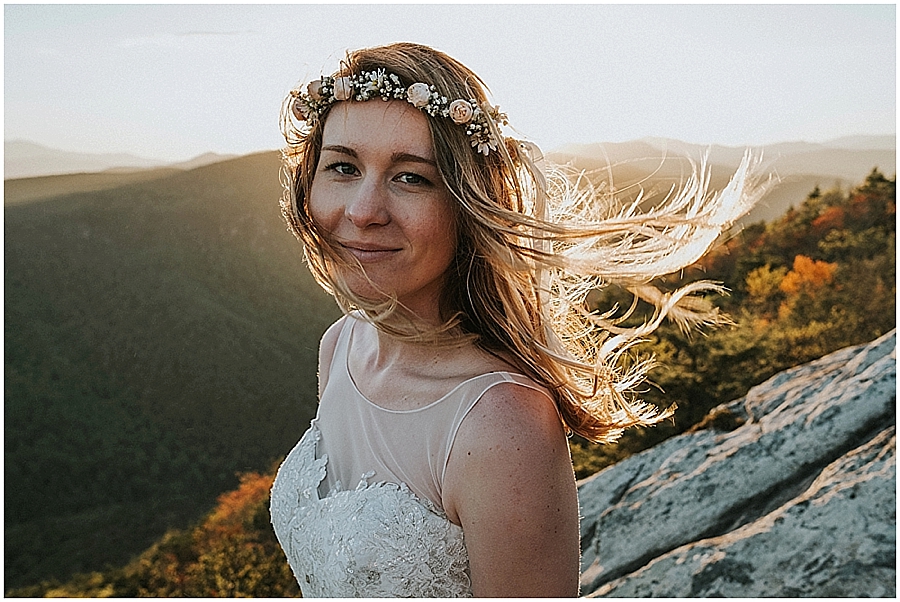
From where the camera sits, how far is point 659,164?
81.6 inches

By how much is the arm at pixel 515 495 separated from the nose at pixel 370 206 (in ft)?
1.15

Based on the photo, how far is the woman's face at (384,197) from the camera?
145 cm

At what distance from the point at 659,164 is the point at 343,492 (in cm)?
109

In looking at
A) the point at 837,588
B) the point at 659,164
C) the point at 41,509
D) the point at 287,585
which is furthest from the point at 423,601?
the point at 41,509

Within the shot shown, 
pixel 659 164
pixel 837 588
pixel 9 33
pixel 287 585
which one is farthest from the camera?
pixel 9 33

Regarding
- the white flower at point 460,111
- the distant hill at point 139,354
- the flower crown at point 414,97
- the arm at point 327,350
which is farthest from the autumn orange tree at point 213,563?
the white flower at point 460,111

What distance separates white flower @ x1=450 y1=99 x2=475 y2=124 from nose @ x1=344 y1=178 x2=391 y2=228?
0.57 feet

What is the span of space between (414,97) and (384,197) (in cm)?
18

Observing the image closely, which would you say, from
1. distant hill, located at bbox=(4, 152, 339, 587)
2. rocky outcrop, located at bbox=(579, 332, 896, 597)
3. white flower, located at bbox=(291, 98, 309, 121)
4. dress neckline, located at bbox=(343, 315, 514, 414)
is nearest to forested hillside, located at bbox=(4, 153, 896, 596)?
distant hill, located at bbox=(4, 152, 339, 587)

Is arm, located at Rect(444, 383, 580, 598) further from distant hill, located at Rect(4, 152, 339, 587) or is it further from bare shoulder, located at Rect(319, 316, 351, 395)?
distant hill, located at Rect(4, 152, 339, 587)

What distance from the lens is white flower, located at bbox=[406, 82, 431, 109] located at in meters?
1.44

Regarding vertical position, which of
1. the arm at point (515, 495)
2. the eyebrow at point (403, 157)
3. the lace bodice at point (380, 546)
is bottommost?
the lace bodice at point (380, 546)

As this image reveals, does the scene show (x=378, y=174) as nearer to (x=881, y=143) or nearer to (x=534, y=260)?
(x=534, y=260)

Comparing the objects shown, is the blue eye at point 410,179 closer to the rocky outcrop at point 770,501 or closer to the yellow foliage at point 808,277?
the rocky outcrop at point 770,501
